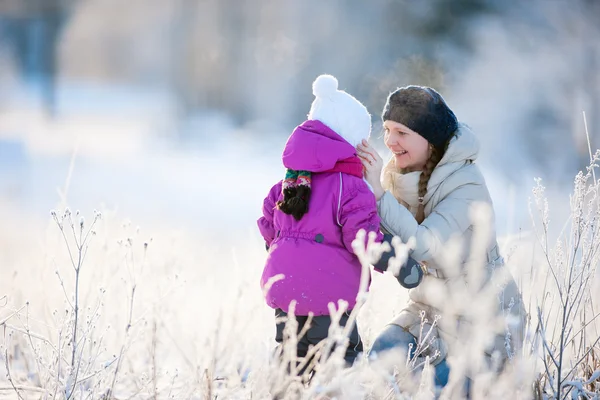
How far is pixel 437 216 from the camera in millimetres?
2711

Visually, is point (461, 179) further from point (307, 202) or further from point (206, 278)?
point (206, 278)

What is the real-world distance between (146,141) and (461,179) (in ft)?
39.8

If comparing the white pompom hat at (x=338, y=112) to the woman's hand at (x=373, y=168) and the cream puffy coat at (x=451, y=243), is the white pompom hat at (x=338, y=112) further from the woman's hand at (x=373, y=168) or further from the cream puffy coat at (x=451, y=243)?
the cream puffy coat at (x=451, y=243)

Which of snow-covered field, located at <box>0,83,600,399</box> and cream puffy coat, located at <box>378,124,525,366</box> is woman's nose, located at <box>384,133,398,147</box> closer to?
cream puffy coat, located at <box>378,124,525,366</box>

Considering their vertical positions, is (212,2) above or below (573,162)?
above

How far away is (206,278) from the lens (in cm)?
503

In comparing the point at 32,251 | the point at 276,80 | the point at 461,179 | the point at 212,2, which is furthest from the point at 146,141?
the point at 461,179

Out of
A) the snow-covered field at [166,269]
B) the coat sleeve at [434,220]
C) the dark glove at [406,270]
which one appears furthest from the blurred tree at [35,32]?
the dark glove at [406,270]

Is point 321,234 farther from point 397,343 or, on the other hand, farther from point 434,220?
point 397,343

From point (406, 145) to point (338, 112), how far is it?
0.38 metres

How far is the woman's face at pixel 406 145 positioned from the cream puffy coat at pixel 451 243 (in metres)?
0.07

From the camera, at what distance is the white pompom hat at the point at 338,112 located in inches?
104

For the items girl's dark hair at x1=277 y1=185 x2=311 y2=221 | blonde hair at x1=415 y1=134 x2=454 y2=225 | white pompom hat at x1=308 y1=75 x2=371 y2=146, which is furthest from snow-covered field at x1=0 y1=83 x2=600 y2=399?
white pompom hat at x1=308 y1=75 x2=371 y2=146

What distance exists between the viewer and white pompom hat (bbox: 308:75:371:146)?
8.64 ft
